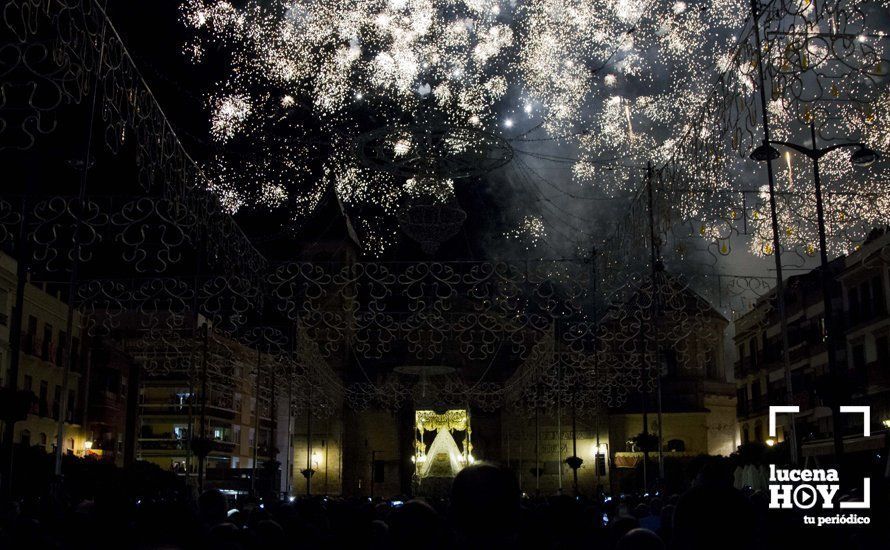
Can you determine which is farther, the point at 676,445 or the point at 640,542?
the point at 676,445

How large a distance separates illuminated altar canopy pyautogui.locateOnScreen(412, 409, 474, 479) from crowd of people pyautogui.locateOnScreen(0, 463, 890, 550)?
35.4m

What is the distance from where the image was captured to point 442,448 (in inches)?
1770

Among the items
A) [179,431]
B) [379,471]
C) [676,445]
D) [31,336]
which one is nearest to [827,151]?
→ [31,336]

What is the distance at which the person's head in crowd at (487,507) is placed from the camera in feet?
11.5

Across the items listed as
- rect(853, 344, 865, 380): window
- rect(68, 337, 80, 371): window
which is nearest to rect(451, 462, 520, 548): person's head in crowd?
rect(853, 344, 865, 380): window

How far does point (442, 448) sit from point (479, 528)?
138 feet

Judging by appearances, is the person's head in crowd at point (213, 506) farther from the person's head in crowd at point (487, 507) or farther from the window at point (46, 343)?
the window at point (46, 343)

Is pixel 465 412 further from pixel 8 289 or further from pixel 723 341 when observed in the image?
pixel 723 341

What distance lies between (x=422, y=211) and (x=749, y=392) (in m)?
47.5

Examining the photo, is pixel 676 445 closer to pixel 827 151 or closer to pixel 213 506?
pixel 827 151

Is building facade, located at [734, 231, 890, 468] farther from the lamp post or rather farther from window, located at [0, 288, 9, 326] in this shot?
window, located at [0, 288, 9, 326]

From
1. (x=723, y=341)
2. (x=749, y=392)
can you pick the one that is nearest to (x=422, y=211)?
(x=749, y=392)

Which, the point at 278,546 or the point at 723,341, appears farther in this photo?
the point at 723,341

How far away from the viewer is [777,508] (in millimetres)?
7055
